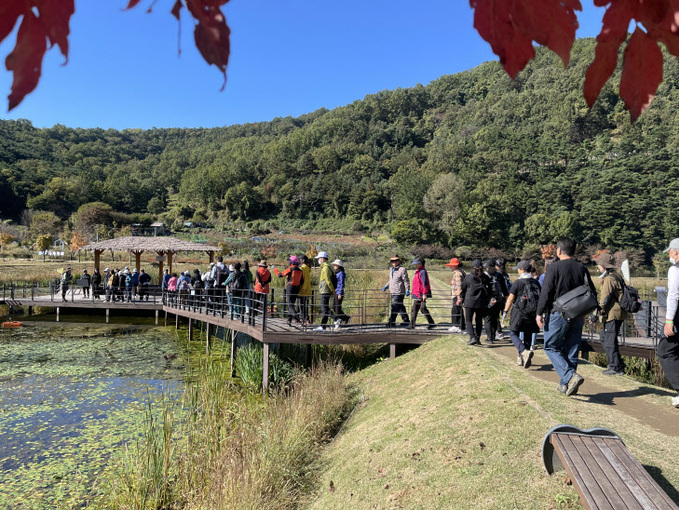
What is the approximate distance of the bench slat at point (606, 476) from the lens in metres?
2.55

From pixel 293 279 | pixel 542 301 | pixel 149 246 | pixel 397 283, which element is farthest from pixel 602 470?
pixel 149 246

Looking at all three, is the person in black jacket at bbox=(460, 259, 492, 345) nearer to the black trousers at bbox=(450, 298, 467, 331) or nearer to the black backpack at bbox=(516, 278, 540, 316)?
the black backpack at bbox=(516, 278, 540, 316)

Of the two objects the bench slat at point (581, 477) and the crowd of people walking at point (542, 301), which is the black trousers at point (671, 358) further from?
the bench slat at point (581, 477)

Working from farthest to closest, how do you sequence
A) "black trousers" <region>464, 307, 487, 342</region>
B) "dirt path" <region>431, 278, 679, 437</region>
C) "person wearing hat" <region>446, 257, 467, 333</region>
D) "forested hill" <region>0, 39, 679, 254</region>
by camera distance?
"forested hill" <region>0, 39, 679, 254</region> < "person wearing hat" <region>446, 257, 467, 333</region> < "black trousers" <region>464, 307, 487, 342</region> < "dirt path" <region>431, 278, 679, 437</region>

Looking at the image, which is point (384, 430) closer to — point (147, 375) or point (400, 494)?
point (400, 494)

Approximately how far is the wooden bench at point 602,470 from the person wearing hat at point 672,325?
5.31ft

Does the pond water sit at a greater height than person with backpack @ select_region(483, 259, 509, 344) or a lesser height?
lesser

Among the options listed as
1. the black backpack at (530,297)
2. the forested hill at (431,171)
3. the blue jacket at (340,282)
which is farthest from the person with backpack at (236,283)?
the black backpack at (530,297)

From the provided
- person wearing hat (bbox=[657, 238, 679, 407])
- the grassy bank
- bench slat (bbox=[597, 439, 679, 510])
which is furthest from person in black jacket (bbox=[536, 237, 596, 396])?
bench slat (bbox=[597, 439, 679, 510])

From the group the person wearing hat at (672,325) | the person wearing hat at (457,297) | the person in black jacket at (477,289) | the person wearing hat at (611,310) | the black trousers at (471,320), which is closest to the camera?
the person wearing hat at (672,325)

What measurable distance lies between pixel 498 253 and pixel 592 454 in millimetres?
48864

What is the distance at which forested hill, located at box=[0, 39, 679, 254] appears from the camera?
53.6m

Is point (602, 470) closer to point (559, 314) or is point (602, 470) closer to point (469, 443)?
point (469, 443)

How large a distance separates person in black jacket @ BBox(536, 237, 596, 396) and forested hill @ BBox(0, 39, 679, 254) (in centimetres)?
401
